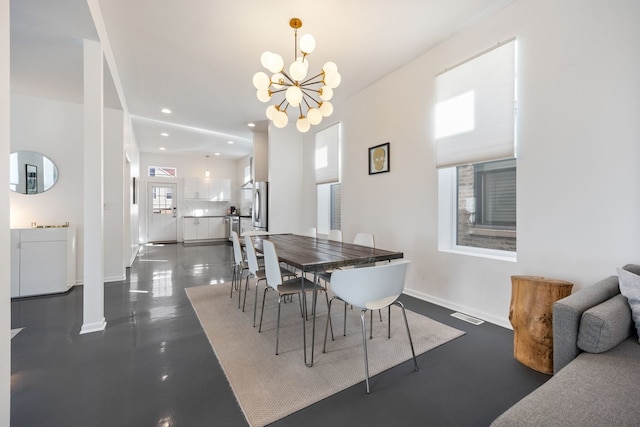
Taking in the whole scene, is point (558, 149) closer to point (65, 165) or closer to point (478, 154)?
point (478, 154)

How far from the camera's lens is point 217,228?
9227 millimetres

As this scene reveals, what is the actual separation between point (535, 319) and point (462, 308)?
39.6 inches

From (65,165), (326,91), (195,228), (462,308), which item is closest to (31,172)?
(65,165)

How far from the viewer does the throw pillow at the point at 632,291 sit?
4.67 ft

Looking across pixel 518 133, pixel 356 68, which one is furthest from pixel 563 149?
pixel 356 68

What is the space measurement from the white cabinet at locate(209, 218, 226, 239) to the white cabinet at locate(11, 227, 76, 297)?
5.44 meters

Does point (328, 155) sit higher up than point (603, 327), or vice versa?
point (328, 155)

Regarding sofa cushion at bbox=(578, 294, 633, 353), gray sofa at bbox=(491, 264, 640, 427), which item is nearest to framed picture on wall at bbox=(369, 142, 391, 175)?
gray sofa at bbox=(491, 264, 640, 427)

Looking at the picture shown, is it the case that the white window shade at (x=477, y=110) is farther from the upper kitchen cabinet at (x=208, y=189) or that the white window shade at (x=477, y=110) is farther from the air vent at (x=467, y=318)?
the upper kitchen cabinet at (x=208, y=189)

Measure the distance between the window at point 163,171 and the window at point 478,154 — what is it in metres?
8.49

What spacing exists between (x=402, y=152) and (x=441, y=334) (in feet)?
6.81

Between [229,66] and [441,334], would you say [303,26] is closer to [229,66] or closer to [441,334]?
[229,66]

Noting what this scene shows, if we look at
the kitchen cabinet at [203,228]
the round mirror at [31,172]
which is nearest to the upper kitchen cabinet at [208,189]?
the kitchen cabinet at [203,228]

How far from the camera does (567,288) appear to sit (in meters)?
1.82
